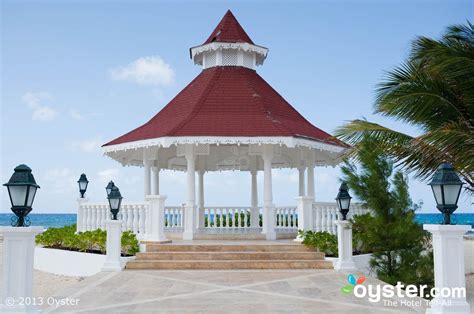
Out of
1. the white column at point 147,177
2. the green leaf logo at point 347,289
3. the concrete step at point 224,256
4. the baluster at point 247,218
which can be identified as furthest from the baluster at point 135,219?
the green leaf logo at point 347,289

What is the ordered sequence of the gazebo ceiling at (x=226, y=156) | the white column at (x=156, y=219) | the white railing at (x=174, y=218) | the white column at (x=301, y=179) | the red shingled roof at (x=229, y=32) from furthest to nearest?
1. the red shingled roof at (x=229, y=32)
2. the white column at (x=301, y=179)
3. the white railing at (x=174, y=218)
4. the gazebo ceiling at (x=226, y=156)
5. the white column at (x=156, y=219)

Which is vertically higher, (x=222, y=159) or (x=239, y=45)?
(x=239, y=45)

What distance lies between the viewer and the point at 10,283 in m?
5.28

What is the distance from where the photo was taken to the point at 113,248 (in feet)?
33.1

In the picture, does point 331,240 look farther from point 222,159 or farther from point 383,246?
point 222,159

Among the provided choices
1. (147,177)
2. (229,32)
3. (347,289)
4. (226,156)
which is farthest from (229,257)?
(229,32)

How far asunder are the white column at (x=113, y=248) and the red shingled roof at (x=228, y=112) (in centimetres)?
342

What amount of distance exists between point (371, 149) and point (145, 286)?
500 centimetres

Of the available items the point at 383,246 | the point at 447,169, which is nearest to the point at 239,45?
the point at 383,246

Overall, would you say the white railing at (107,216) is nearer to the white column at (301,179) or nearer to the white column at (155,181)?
the white column at (155,181)

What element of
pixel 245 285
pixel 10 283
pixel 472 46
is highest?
pixel 472 46

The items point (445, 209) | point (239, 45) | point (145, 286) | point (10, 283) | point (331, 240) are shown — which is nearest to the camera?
point (10, 283)

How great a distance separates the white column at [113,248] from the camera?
1000 centimetres

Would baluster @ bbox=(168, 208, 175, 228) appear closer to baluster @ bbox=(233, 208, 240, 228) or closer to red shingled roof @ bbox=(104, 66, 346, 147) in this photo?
baluster @ bbox=(233, 208, 240, 228)
